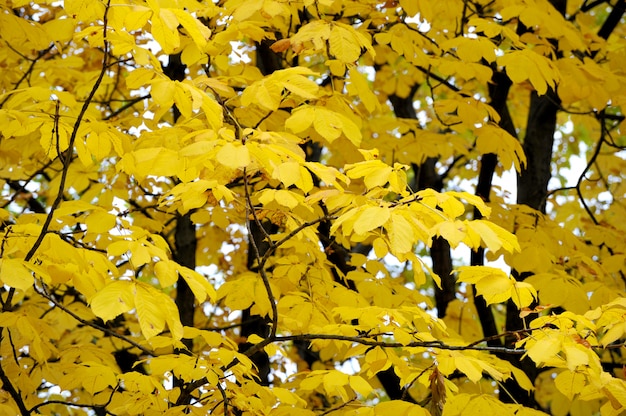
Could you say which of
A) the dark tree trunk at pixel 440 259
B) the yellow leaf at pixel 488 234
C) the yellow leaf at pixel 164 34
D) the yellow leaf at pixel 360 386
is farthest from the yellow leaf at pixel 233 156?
the dark tree trunk at pixel 440 259

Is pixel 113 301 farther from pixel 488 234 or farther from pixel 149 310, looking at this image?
pixel 488 234

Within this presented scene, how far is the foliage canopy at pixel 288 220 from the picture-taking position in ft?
6.41

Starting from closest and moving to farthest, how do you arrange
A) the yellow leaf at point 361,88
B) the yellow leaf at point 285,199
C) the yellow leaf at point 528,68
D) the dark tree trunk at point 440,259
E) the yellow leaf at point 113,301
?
the yellow leaf at point 113,301
the yellow leaf at point 285,199
the yellow leaf at point 361,88
the yellow leaf at point 528,68
the dark tree trunk at point 440,259

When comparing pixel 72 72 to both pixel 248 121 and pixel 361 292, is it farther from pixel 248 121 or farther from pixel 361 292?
pixel 361 292

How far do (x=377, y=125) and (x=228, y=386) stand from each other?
2.60m

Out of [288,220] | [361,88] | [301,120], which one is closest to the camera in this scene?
[301,120]

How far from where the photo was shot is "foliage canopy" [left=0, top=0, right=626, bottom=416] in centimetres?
196

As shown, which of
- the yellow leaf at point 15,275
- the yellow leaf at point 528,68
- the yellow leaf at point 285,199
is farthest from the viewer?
the yellow leaf at point 528,68

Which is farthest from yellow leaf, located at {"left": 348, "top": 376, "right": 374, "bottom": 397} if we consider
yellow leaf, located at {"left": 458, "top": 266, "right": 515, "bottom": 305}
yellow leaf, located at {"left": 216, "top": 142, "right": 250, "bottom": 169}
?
yellow leaf, located at {"left": 216, "top": 142, "right": 250, "bottom": 169}

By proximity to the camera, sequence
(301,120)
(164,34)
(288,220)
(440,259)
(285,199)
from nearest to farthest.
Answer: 1. (164,34)
2. (285,199)
3. (301,120)
4. (288,220)
5. (440,259)

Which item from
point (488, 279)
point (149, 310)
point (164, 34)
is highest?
point (164, 34)

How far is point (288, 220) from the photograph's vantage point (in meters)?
2.62

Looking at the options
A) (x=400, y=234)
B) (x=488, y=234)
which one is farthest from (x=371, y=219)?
(x=488, y=234)

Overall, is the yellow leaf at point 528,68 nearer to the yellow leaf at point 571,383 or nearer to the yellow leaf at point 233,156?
the yellow leaf at point 571,383
